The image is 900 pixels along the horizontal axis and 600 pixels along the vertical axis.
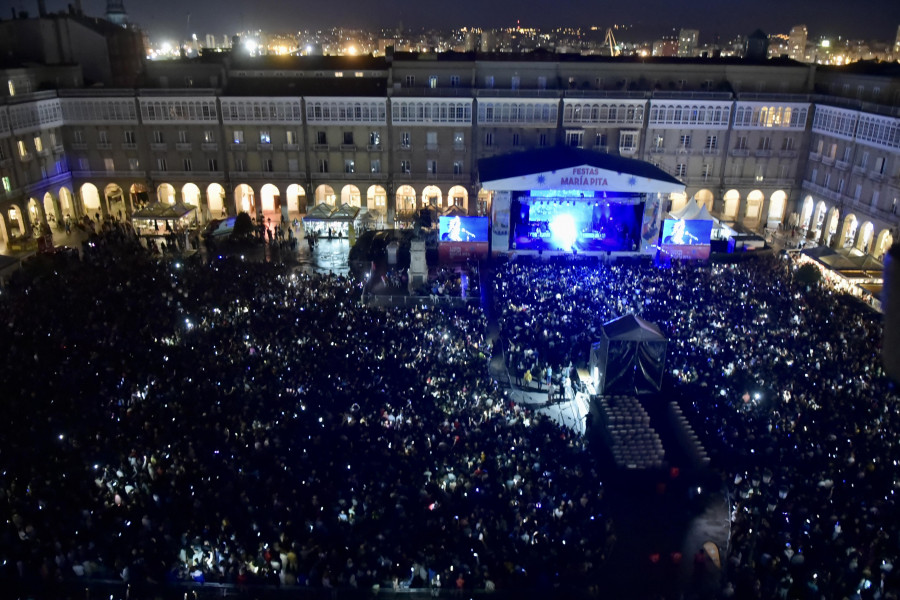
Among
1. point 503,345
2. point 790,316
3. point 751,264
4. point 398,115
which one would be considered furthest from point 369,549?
point 398,115

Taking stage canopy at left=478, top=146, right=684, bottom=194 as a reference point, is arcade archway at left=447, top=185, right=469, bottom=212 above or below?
below

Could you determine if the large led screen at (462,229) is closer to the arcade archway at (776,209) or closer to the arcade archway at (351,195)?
the arcade archway at (351,195)

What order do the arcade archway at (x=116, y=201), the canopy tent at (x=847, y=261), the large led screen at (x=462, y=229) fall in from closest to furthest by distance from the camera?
1. the canopy tent at (x=847, y=261)
2. the large led screen at (x=462, y=229)
3. the arcade archway at (x=116, y=201)

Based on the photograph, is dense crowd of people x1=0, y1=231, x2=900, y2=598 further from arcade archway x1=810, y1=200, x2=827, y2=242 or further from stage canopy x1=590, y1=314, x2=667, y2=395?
arcade archway x1=810, y1=200, x2=827, y2=242

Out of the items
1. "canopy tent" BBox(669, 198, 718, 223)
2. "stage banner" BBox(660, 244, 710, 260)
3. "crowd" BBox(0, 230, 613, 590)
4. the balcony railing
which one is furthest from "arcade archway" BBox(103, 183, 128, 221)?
the balcony railing

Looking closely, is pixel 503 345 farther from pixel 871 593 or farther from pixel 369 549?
pixel 871 593

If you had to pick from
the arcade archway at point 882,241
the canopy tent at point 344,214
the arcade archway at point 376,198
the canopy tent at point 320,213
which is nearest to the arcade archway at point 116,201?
the canopy tent at point 320,213
